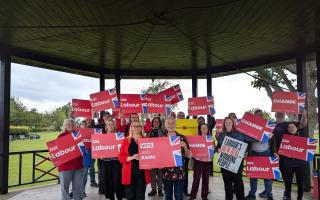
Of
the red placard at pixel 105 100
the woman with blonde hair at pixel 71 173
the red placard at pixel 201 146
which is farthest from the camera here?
the red placard at pixel 105 100

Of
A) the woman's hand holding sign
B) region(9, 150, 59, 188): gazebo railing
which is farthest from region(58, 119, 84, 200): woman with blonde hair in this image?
region(9, 150, 59, 188): gazebo railing

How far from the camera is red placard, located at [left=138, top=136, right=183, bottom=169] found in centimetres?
467

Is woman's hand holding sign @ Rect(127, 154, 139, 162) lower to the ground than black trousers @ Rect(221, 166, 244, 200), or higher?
higher

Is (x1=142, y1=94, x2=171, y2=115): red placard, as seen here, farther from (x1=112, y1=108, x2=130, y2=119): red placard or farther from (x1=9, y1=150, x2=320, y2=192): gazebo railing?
(x1=9, y1=150, x2=320, y2=192): gazebo railing

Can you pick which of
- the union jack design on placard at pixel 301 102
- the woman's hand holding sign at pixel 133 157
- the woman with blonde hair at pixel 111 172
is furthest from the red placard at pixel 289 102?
the woman's hand holding sign at pixel 133 157

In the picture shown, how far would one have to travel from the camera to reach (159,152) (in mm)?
4773

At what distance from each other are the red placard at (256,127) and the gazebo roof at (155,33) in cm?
183

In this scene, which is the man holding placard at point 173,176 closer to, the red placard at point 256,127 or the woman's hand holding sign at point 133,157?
the woman's hand holding sign at point 133,157

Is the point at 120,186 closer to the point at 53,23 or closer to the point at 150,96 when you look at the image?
the point at 150,96

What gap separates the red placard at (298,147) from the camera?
6.27 metres

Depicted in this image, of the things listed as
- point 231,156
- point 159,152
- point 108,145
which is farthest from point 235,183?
point 108,145

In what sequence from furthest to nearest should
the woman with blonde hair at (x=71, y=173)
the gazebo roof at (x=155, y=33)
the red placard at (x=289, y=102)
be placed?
the red placard at (x=289, y=102) < the woman with blonde hair at (x=71, y=173) < the gazebo roof at (x=155, y=33)

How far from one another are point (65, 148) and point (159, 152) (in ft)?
5.76

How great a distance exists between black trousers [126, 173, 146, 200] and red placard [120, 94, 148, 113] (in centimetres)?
319
